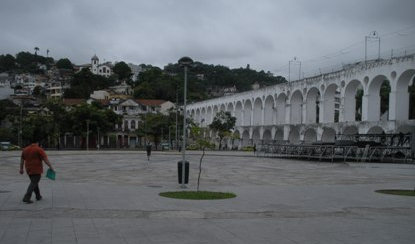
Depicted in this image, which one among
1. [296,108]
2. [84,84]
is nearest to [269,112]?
[296,108]

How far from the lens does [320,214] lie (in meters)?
9.70

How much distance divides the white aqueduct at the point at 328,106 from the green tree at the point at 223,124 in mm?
2549

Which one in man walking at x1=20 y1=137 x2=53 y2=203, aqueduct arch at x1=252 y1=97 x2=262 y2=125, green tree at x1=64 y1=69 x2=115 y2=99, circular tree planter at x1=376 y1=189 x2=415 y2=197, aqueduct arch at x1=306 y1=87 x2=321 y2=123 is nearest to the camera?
man walking at x1=20 y1=137 x2=53 y2=203

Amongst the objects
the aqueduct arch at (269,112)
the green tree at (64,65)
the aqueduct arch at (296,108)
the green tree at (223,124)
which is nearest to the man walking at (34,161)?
the aqueduct arch at (296,108)

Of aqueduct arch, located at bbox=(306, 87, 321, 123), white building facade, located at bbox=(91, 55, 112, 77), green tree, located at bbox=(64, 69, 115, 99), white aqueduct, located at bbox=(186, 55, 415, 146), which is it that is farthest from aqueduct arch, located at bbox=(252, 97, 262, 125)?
white building facade, located at bbox=(91, 55, 112, 77)

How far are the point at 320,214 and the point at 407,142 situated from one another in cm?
3092

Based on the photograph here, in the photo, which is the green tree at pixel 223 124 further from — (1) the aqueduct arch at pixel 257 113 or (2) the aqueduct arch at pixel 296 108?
(2) the aqueduct arch at pixel 296 108

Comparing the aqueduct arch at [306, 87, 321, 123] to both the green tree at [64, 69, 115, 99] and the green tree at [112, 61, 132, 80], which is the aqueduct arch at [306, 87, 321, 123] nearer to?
the green tree at [64, 69, 115, 99]

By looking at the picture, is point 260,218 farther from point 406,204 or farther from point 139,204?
point 406,204

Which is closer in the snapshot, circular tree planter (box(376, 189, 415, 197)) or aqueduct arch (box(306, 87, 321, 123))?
circular tree planter (box(376, 189, 415, 197))

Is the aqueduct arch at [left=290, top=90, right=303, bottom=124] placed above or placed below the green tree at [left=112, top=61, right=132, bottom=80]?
below

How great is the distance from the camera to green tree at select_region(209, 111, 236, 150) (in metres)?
73.1

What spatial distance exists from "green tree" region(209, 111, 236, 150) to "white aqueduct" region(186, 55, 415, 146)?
255 centimetres

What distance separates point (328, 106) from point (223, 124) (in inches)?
912
